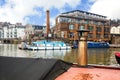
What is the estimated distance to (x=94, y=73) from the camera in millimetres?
4734

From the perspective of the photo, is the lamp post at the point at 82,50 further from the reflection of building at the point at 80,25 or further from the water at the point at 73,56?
the reflection of building at the point at 80,25

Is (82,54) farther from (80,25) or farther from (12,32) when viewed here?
(12,32)

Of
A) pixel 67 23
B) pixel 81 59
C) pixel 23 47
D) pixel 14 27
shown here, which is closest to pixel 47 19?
pixel 67 23

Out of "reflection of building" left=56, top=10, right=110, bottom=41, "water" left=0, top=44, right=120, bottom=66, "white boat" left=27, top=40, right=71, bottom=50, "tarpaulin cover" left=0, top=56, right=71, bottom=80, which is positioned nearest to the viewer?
"tarpaulin cover" left=0, top=56, right=71, bottom=80

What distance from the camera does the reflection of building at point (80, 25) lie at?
80.8 metres

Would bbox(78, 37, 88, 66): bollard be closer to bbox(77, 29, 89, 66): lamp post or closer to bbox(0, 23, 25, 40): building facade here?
bbox(77, 29, 89, 66): lamp post

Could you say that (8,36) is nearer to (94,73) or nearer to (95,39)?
(95,39)

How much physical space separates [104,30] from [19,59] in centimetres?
8925

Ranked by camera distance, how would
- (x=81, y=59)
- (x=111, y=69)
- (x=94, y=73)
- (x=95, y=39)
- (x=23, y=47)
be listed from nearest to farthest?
(x=94, y=73)
(x=111, y=69)
(x=81, y=59)
(x=23, y=47)
(x=95, y=39)

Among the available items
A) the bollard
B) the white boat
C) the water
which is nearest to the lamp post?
the bollard

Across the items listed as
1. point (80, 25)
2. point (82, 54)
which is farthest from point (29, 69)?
point (80, 25)

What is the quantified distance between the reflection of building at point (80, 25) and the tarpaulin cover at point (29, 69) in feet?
239

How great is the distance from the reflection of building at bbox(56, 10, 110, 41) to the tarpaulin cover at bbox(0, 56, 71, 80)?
72879 mm

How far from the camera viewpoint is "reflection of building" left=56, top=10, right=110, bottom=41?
3179 inches
